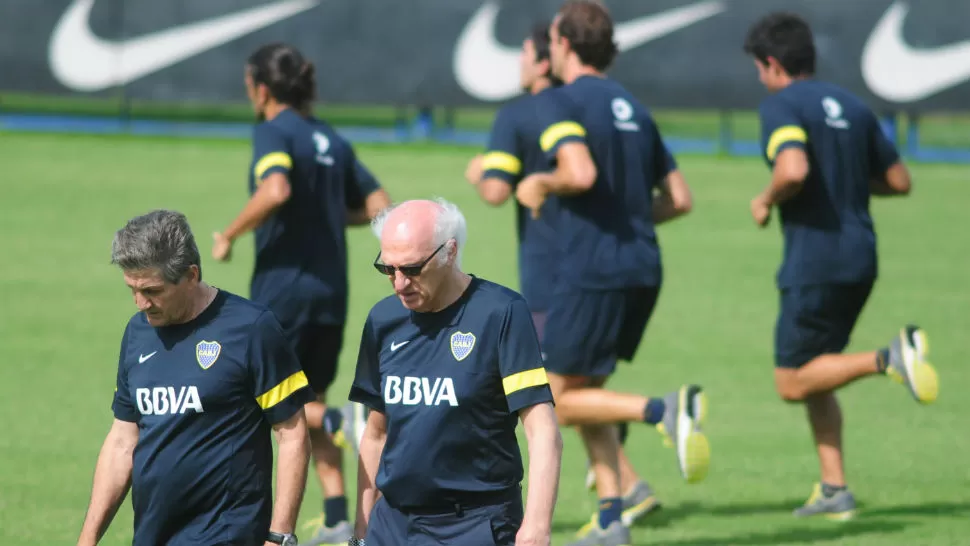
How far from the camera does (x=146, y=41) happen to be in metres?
24.5

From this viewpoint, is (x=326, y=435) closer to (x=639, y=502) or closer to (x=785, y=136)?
(x=639, y=502)

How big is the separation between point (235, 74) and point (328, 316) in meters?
17.2

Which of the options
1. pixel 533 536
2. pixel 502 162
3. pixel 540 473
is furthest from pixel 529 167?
pixel 533 536

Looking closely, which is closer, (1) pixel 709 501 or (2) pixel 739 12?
(1) pixel 709 501

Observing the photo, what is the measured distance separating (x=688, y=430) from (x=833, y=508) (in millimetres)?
1647

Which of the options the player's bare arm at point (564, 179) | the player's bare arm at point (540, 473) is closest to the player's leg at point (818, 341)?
the player's bare arm at point (564, 179)

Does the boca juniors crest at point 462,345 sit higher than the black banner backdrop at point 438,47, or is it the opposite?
the black banner backdrop at point 438,47

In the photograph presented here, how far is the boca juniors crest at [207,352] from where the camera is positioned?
16.8 feet

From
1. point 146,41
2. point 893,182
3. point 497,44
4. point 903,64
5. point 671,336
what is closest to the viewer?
point 893,182

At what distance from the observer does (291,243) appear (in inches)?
318

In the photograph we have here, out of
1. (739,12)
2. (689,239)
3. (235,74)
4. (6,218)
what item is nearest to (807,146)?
(689,239)

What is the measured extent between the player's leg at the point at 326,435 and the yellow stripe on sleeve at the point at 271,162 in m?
0.86

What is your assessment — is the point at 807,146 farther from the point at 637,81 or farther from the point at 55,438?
the point at 637,81

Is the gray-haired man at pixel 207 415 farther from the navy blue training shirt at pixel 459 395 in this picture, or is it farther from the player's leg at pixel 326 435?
the player's leg at pixel 326 435
